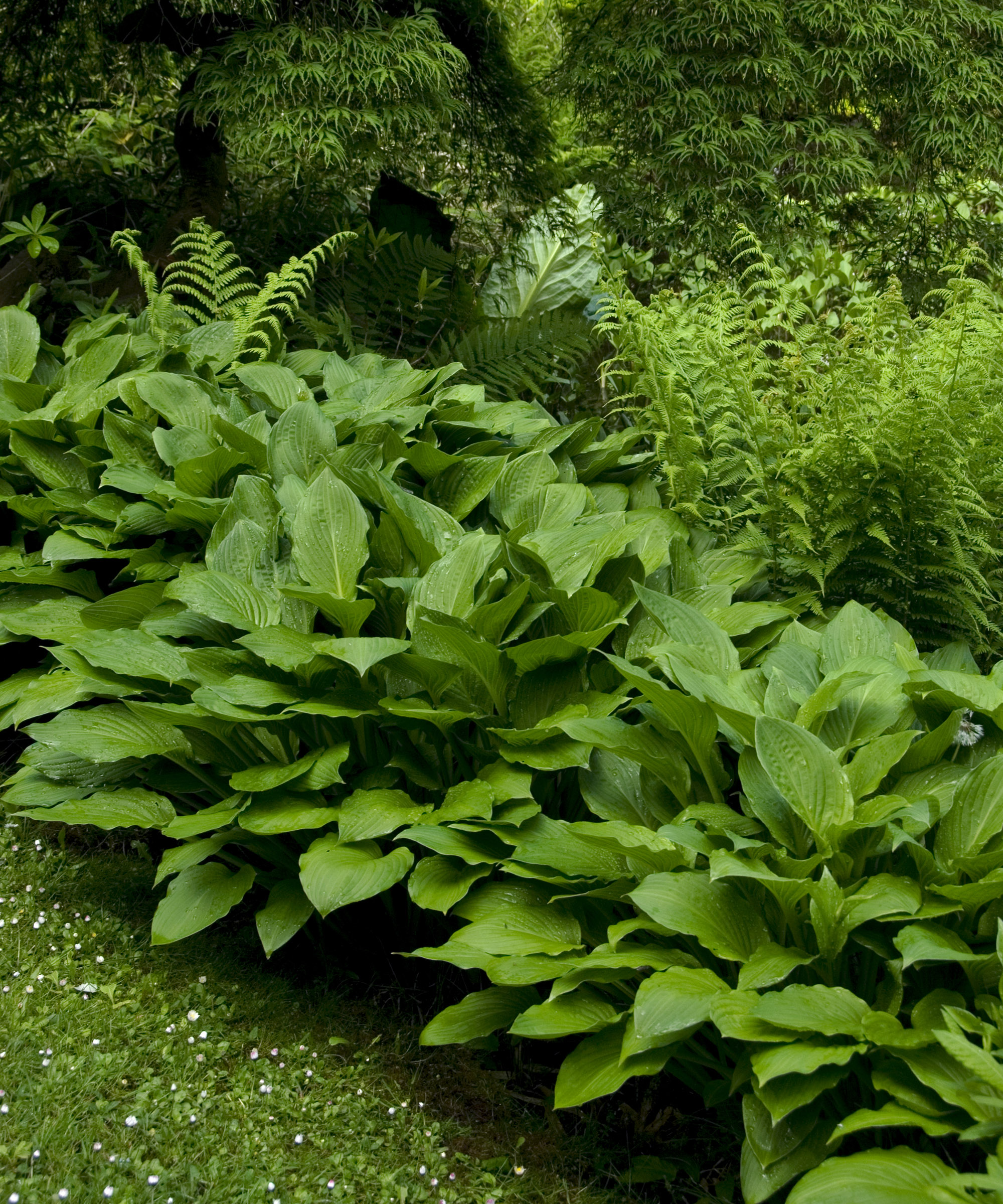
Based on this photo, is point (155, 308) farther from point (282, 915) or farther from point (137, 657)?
point (282, 915)

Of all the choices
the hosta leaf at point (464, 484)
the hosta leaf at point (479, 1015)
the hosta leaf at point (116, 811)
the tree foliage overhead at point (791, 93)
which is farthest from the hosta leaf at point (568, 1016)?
the tree foliage overhead at point (791, 93)

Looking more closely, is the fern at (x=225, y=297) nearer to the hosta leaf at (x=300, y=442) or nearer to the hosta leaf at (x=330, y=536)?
the hosta leaf at (x=300, y=442)

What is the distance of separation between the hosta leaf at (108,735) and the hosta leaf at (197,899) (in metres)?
0.29

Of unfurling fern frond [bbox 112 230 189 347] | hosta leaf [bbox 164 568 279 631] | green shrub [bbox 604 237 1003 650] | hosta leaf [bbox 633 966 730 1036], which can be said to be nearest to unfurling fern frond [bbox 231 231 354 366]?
unfurling fern frond [bbox 112 230 189 347]

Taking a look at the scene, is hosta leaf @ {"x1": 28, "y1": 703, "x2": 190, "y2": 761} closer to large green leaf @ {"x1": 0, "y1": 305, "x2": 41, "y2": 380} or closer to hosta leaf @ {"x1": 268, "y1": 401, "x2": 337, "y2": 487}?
hosta leaf @ {"x1": 268, "y1": 401, "x2": 337, "y2": 487}

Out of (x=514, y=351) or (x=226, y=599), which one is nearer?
(x=226, y=599)

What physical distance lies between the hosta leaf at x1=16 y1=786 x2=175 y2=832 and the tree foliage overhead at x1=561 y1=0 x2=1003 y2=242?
355 cm

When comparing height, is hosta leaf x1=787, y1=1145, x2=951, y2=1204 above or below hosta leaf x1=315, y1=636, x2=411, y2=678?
below

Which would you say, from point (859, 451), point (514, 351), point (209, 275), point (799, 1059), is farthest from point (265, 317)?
point (799, 1059)

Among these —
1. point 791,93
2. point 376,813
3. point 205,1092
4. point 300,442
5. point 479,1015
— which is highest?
point 791,93

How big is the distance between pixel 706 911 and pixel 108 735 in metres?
1.44

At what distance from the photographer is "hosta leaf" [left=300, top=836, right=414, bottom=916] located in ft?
6.95

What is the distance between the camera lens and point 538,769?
237 centimetres

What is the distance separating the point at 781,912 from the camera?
6.44ft
